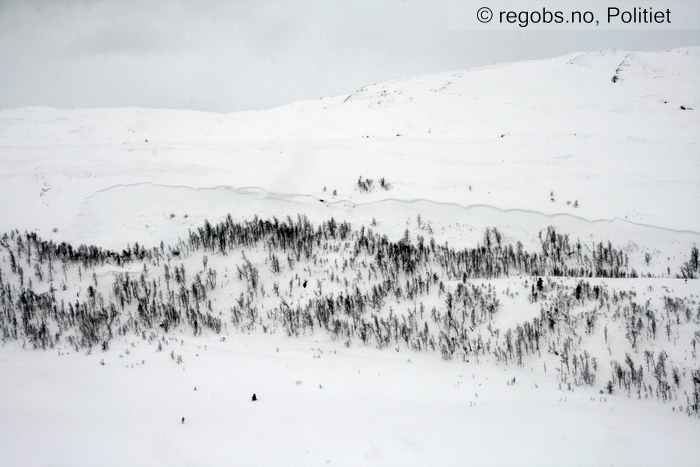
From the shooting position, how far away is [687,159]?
→ 1468 centimetres

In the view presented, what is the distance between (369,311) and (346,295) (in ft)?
2.24

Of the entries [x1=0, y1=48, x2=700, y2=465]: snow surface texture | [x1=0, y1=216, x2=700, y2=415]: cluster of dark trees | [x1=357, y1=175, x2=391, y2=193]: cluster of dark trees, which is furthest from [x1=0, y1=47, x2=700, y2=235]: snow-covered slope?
[x1=0, y1=216, x2=700, y2=415]: cluster of dark trees

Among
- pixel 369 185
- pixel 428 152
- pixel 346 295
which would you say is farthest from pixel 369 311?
pixel 428 152

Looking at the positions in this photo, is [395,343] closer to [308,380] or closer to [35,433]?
[308,380]

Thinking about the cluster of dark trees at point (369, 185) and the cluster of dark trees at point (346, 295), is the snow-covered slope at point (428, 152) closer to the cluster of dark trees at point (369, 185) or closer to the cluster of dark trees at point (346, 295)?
the cluster of dark trees at point (369, 185)

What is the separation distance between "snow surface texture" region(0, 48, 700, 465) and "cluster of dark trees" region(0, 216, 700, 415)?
Result: 0.24 ft

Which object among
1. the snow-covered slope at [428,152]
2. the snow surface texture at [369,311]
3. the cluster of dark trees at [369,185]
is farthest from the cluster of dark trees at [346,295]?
the snow-covered slope at [428,152]

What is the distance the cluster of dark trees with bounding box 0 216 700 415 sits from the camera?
693 centimetres

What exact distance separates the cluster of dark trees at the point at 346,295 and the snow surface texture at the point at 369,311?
7 centimetres

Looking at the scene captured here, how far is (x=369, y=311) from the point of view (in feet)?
28.1

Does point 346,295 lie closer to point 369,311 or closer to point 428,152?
point 369,311

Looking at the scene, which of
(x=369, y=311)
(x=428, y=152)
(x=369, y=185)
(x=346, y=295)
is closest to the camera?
(x=369, y=311)

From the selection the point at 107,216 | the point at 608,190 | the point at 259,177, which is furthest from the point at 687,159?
the point at 107,216

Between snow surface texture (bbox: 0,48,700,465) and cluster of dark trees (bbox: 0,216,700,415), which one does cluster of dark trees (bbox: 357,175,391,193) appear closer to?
snow surface texture (bbox: 0,48,700,465)
